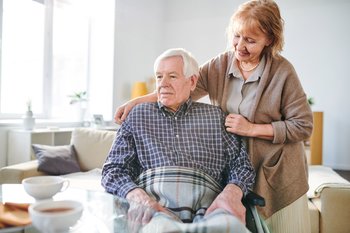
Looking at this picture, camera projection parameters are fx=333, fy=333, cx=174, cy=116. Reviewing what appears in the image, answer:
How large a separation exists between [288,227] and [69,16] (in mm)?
4259

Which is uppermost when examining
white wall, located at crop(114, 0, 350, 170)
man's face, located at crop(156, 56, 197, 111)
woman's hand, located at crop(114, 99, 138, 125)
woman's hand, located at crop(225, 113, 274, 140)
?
white wall, located at crop(114, 0, 350, 170)

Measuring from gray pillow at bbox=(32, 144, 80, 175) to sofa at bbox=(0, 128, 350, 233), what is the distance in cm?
5

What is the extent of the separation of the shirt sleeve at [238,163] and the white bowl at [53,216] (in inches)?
29.0

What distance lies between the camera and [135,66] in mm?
5332

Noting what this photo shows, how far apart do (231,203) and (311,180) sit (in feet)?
5.26

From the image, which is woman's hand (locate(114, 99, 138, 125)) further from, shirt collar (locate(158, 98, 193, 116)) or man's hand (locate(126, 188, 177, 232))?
man's hand (locate(126, 188, 177, 232))

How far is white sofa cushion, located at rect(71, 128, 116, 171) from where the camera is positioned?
10.3 ft

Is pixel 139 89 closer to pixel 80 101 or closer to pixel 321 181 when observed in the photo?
pixel 80 101

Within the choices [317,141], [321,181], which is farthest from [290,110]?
[317,141]

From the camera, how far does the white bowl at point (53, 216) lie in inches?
28.7

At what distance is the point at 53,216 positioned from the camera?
73cm

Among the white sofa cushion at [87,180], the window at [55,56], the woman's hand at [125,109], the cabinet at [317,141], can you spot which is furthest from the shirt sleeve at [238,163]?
the cabinet at [317,141]

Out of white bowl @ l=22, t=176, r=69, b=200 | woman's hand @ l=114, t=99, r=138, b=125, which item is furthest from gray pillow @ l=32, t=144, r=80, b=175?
white bowl @ l=22, t=176, r=69, b=200

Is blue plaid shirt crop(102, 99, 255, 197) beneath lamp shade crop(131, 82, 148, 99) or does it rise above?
beneath
